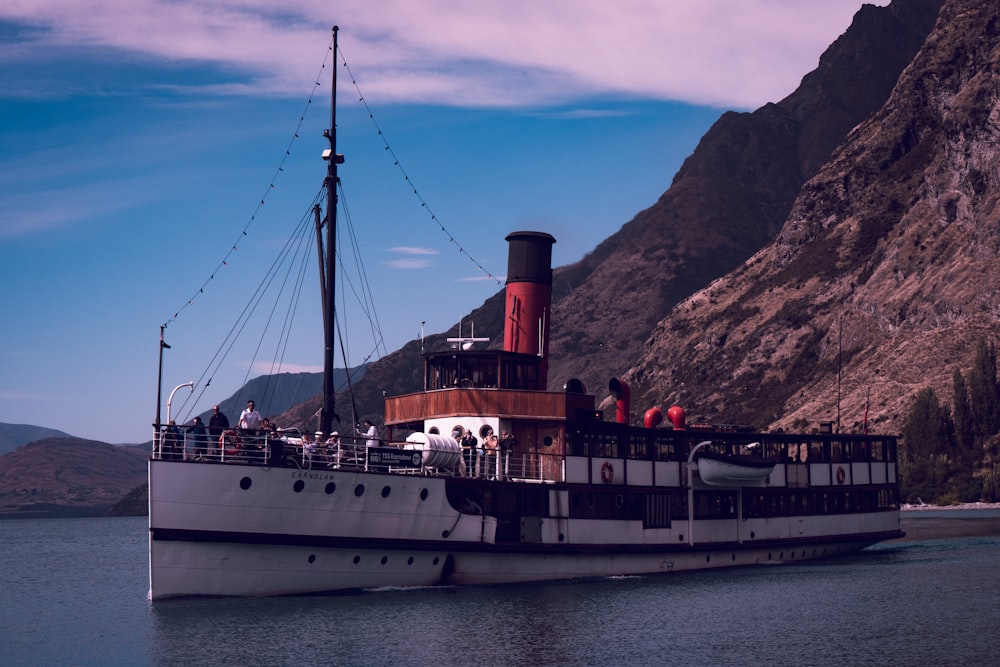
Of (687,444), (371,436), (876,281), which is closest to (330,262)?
(371,436)

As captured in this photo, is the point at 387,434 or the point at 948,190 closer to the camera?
the point at 387,434

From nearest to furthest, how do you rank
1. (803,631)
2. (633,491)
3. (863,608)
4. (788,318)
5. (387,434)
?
(803,631) → (863,608) → (633,491) → (387,434) → (788,318)

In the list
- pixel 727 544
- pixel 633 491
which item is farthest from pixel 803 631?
pixel 727 544

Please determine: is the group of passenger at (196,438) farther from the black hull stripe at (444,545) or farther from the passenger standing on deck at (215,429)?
the black hull stripe at (444,545)

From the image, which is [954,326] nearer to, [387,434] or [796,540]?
[796,540]

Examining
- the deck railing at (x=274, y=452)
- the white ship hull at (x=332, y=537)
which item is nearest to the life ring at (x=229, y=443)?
the deck railing at (x=274, y=452)

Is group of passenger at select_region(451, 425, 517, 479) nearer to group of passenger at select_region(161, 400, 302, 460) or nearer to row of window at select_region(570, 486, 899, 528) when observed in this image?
row of window at select_region(570, 486, 899, 528)

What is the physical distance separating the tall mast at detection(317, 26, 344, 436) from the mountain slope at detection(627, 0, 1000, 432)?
298ft

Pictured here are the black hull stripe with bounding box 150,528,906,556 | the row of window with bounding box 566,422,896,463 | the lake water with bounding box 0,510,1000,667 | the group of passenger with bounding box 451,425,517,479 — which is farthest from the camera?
the row of window with bounding box 566,422,896,463

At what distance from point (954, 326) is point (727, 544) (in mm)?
88390

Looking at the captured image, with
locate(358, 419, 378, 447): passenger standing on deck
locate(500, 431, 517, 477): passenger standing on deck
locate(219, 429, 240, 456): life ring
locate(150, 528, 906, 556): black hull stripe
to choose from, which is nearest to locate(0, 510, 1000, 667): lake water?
locate(150, 528, 906, 556): black hull stripe

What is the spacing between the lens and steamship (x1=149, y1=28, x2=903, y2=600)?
107 feet

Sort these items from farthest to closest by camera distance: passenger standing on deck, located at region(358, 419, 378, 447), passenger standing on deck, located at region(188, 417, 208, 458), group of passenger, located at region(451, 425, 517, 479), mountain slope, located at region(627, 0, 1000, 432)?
mountain slope, located at region(627, 0, 1000, 432) < group of passenger, located at region(451, 425, 517, 479) < passenger standing on deck, located at region(358, 419, 378, 447) < passenger standing on deck, located at region(188, 417, 208, 458)

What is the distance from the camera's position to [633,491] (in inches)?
1681
